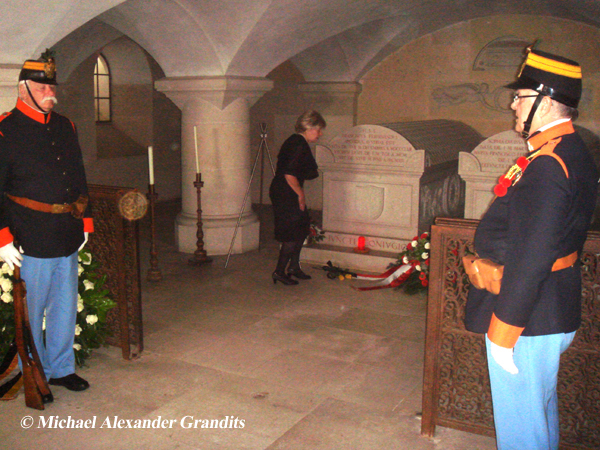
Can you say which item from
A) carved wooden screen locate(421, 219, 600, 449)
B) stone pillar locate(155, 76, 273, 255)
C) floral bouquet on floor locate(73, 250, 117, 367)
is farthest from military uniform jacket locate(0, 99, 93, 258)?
stone pillar locate(155, 76, 273, 255)

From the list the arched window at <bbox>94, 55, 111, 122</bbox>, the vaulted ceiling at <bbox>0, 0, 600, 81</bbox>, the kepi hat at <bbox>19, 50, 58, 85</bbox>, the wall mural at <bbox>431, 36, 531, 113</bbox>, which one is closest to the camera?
the kepi hat at <bbox>19, 50, 58, 85</bbox>

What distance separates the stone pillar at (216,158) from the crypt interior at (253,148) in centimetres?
2

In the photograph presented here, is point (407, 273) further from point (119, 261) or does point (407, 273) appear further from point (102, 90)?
point (102, 90)

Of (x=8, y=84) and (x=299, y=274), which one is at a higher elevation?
(x=8, y=84)

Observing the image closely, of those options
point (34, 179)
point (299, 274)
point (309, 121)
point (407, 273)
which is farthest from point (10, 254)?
point (407, 273)

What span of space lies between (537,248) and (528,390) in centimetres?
52

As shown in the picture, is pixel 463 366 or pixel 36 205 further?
pixel 36 205

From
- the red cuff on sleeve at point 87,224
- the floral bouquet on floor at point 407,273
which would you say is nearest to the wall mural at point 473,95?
the floral bouquet on floor at point 407,273

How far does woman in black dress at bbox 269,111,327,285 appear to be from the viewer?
18.2 feet

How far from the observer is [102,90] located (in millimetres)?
10430

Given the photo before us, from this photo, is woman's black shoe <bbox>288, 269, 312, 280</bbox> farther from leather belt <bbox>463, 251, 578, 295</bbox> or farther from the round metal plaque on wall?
leather belt <bbox>463, 251, 578, 295</bbox>

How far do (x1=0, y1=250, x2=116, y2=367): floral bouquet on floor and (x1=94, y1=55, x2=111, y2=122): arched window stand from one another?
691 centimetres

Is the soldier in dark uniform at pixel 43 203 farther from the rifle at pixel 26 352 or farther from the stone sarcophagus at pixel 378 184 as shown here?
the stone sarcophagus at pixel 378 184

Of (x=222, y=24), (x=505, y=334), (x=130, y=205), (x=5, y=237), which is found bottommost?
(x=505, y=334)
